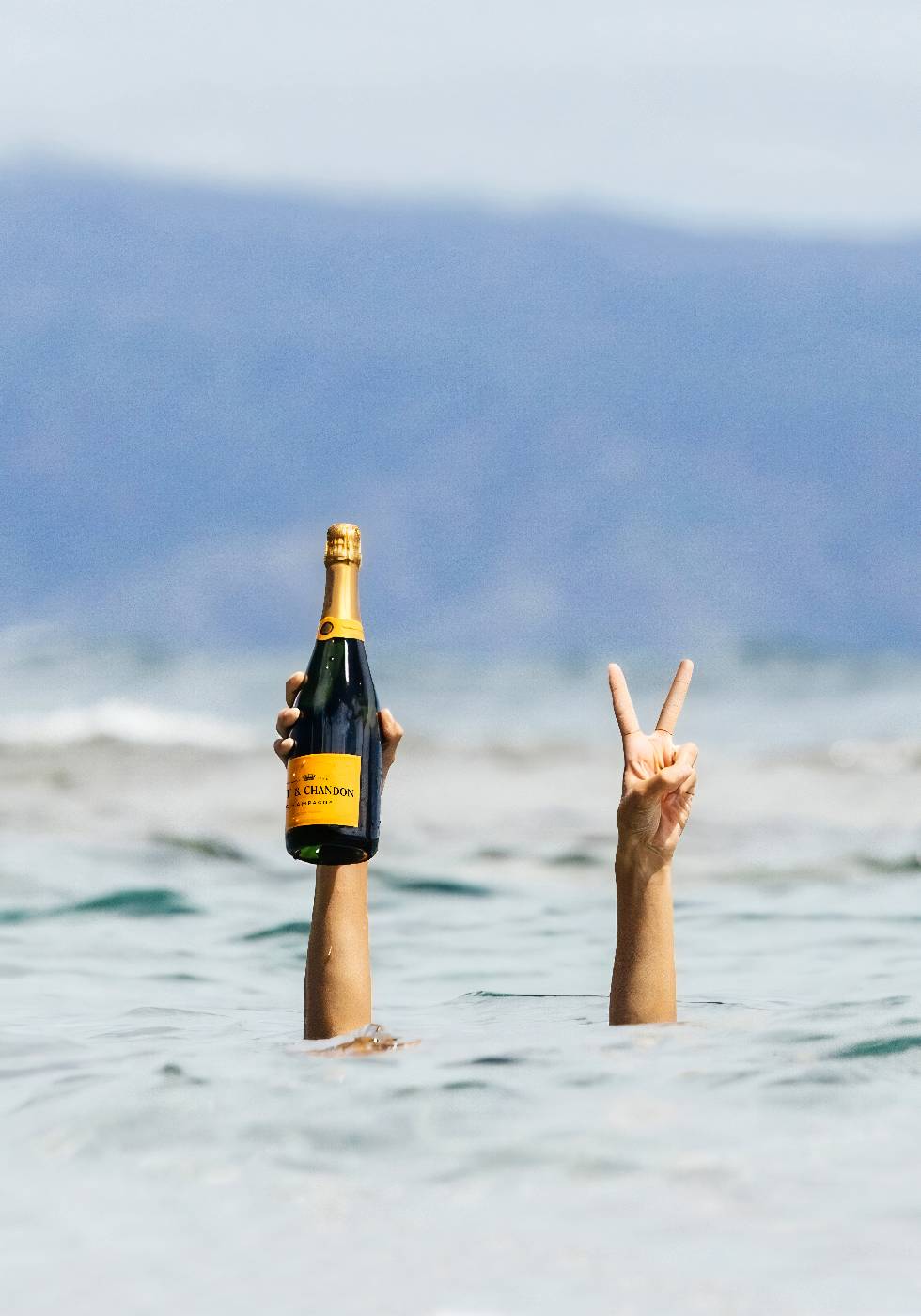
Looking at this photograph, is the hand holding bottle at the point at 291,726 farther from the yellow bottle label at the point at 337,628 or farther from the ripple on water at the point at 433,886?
the ripple on water at the point at 433,886

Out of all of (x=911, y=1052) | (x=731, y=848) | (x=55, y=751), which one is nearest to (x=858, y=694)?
(x=55, y=751)

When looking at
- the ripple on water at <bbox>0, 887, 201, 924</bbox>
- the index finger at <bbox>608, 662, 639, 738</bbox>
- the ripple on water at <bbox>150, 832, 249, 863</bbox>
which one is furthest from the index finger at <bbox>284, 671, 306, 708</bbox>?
the ripple on water at <bbox>150, 832, 249, 863</bbox>

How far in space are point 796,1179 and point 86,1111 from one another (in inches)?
51.7

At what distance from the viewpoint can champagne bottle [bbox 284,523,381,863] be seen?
3.25 meters

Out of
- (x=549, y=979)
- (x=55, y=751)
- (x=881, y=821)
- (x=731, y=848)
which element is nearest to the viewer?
(x=549, y=979)

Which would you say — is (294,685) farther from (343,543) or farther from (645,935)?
(645,935)

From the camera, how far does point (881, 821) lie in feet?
33.4

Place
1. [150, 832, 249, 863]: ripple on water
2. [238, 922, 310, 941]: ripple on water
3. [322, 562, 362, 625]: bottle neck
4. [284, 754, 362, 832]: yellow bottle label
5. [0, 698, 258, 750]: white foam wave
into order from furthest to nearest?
[0, 698, 258, 750]: white foam wave
[150, 832, 249, 863]: ripple on water
[238, 922, 310, 941]: ripple on water
[322, 562, 362, 625]: bottle neck
[284, 754, 362, 832]: yellow bottle label

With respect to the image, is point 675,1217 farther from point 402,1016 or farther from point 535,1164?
point 402,1016

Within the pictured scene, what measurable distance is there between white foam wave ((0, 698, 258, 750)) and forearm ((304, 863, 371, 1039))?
1096 centimetres

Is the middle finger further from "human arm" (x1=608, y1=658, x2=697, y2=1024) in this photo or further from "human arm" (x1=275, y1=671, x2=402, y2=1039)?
"human arm" (x1=608, y1=658, x2=697, y2=1024)

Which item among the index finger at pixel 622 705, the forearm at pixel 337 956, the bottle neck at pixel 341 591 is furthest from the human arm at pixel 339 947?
the index finger at pixel 622 705

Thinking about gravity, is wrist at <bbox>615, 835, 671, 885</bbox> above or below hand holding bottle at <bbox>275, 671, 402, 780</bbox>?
below

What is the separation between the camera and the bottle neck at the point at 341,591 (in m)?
3.48
